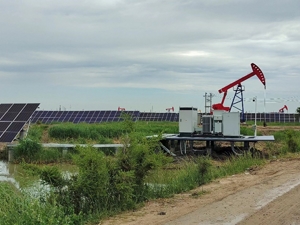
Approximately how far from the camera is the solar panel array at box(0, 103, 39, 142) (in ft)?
67.0

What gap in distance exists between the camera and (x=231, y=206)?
8.09 m

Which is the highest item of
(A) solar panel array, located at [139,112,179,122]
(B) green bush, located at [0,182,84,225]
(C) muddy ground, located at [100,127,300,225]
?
(A) solar panel array, located at [139,112,179,122]

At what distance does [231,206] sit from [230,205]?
94 mm

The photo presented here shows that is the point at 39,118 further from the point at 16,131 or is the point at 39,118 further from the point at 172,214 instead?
the point at 172,214

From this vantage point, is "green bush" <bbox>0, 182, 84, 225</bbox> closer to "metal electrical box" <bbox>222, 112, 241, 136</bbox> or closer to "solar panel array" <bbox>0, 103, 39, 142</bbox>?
"metal electrical box" <bbox>222, 112, 241, 136</bbox>

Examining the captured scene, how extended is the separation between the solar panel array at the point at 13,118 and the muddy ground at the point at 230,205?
12276mm

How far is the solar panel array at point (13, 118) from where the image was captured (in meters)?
20.4

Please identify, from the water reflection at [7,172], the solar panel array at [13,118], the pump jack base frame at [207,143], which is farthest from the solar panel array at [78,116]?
the water reflection at [7,172]

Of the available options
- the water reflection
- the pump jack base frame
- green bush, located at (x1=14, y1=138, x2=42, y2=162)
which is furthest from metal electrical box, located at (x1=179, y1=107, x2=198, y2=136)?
the water reflection

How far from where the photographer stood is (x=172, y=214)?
787 centimetres

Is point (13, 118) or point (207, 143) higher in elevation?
point (13, 118)

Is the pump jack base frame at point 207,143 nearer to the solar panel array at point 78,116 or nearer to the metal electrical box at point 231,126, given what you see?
the metal electrical box at point 231,126

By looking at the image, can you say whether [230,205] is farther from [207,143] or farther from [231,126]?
[207,143]

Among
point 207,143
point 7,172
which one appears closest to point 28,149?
point 7,172
